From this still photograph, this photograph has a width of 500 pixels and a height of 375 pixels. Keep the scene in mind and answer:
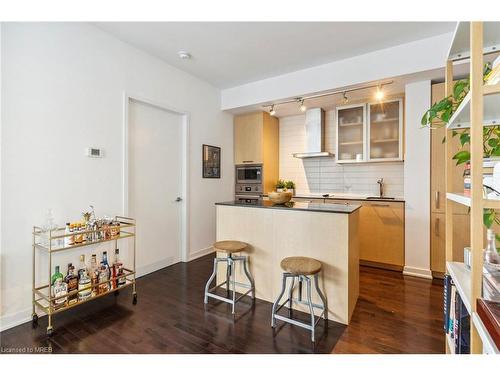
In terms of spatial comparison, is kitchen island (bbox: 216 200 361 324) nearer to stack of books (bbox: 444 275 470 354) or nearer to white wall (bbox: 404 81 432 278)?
stack of books (bbox: 444 275 470 354)

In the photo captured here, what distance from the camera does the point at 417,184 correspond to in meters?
3.19

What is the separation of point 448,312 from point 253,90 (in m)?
3.65

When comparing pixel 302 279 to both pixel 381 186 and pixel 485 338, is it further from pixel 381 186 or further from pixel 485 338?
pixel 381 186

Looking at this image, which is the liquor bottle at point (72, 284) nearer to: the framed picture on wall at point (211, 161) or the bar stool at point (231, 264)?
the bar stool at point (231, 264)

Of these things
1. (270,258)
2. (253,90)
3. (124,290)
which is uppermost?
(253,90)

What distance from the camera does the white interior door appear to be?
3135 millimetres

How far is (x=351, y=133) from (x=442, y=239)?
6.35ft

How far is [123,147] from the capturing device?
2.90 metres

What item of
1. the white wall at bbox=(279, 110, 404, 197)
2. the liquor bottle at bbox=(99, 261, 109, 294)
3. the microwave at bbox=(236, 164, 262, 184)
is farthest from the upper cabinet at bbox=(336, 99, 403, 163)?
the liquor bottle at bbox=(99, 261, 109, 294)

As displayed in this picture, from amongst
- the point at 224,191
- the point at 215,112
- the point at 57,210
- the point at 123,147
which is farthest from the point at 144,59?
the point at 224,191

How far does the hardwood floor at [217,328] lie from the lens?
5.93ft

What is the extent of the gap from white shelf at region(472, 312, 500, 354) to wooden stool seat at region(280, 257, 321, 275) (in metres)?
1.06
